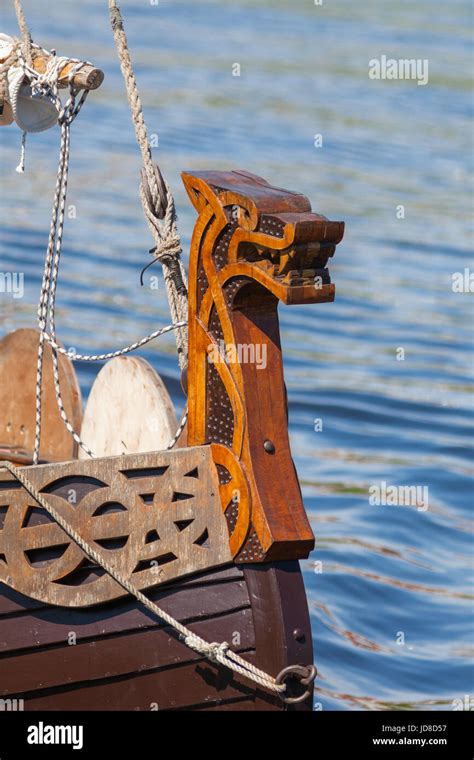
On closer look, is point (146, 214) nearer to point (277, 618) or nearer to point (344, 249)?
Answer: point (277, 618)

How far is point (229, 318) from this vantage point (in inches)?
189

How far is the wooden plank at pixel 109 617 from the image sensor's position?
4613 millimetres

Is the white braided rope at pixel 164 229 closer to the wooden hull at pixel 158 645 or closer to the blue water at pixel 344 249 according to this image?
the wooden hull at pixel 158 645

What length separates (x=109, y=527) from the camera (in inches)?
185

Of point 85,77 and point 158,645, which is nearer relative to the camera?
point 158,645

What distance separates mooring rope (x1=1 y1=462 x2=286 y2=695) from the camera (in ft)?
15.1

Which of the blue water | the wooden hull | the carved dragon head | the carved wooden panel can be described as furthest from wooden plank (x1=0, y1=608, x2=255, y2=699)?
the blue water

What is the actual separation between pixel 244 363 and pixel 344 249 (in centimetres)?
1080

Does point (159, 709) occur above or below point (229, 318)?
below

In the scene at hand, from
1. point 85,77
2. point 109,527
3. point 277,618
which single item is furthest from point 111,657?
point 85,77

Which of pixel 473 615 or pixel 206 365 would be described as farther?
pixel 473 615
